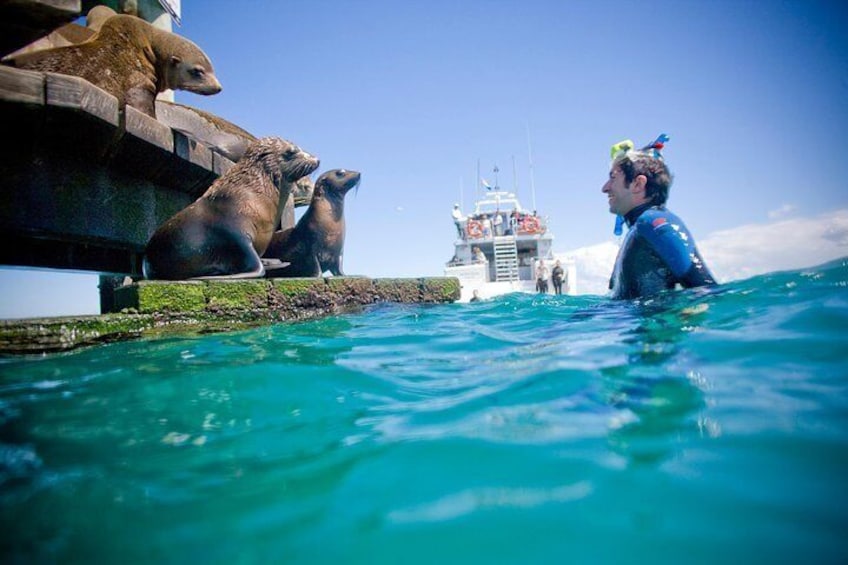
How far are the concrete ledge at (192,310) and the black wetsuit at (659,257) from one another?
9.27ft

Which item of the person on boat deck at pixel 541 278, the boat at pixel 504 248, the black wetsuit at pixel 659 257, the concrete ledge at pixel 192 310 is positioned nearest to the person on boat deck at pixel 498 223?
the boat at pixel 504 248

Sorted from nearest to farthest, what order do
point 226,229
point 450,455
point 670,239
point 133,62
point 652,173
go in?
point 450,455 → point 670,239 → point 652,173 → point 226,229 → point 133,62

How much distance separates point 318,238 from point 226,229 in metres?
1.51

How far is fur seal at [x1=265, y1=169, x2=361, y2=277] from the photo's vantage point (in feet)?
17.9

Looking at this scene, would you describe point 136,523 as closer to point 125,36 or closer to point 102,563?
point 102,563

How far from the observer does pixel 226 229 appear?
4031 mm

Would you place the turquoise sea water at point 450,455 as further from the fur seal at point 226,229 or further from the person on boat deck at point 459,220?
the person on boat deck at point 459,220

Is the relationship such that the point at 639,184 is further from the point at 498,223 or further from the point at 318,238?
the point at 498,223

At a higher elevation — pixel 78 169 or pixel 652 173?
pixel 78 169

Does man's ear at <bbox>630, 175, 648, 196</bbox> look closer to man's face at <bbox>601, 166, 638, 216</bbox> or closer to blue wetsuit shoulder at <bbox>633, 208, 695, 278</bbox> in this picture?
man's face at <bbox>601, 166, 638, 216</bbox>

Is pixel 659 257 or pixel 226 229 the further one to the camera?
pixel 226 229

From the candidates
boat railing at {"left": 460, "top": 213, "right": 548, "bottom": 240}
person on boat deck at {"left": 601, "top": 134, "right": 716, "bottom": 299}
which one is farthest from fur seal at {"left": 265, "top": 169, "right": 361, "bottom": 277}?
boat railing at {"left": 460, "top": 213, "right": 548, "bottom": 240}

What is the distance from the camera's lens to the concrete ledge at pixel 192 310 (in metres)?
2.68

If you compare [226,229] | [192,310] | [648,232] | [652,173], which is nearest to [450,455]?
[648,232]
